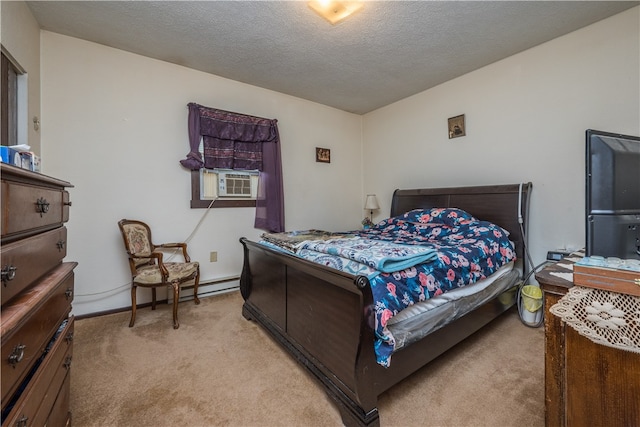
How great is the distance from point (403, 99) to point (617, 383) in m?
3.73

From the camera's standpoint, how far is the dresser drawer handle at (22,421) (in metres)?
0.70

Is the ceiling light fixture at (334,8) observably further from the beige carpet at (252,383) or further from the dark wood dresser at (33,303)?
the beige carpet at (252,383)

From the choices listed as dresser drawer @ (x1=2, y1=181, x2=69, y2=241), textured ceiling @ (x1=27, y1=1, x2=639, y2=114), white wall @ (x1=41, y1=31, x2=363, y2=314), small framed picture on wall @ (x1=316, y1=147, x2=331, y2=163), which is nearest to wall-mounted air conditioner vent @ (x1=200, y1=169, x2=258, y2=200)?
white wall @ (x1=41, y1=31, x2=363, y2=314)

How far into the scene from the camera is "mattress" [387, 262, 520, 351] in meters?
1.43

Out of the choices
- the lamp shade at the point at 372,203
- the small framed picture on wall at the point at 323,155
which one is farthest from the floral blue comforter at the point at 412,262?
the small framed picture on wall at the point at 323,155

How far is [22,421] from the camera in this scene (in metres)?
0.72

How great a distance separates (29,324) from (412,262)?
5.06 ft

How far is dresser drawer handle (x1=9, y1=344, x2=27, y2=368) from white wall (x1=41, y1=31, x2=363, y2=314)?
→ 223 centimetres

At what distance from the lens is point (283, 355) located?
1890 mm

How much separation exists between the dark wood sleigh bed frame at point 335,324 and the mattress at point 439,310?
6cm

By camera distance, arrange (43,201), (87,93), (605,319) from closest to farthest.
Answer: (605,319) < (43,201) < (87,93)

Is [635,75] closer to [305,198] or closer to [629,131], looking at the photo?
[629,131]

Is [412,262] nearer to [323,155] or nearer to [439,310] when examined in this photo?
[439,310]

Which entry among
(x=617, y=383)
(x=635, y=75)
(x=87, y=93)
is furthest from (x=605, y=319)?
(x=87, y=93)
